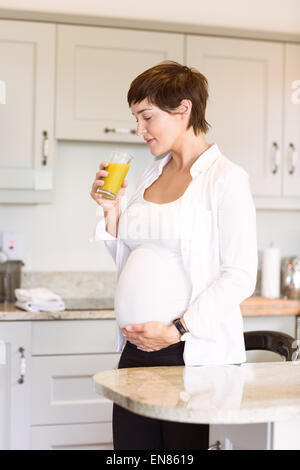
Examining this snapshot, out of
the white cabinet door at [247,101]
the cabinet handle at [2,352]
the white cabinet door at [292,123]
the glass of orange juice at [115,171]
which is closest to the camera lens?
the glass of orange juice at [115,171]

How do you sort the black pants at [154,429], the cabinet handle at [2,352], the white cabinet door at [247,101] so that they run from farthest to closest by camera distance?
the white cabinet door at [247,101], the cabinet handle at [2,352], the black pants at [154,429]

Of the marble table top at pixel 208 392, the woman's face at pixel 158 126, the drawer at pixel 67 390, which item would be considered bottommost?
the drawer at pixel 67 390

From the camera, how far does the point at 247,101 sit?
9.21 feet

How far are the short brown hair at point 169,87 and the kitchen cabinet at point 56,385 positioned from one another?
1210 millimetres

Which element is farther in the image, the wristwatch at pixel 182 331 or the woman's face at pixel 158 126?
the woman's face at pixel 158 126

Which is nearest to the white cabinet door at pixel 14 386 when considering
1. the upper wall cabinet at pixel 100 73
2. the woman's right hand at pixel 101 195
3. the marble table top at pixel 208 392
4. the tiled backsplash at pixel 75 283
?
the tiled backsplash at pixel 75 283

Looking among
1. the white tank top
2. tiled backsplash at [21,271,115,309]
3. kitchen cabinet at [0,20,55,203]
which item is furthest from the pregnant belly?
tiled backsplash at [21,271,115,309]

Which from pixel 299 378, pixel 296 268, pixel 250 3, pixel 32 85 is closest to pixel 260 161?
pixel 296 268

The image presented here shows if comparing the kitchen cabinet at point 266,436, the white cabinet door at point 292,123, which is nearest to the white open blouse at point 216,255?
the kitchen cabinet at point 266,436

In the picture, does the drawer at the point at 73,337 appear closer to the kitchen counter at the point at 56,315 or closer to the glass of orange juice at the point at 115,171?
the kitchen counter at the point at 56,315

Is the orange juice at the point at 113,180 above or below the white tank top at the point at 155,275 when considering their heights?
above

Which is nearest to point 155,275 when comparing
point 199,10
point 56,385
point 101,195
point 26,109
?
point 101,195

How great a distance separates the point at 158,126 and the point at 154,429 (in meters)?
0.69

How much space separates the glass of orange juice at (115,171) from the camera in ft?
4.91
